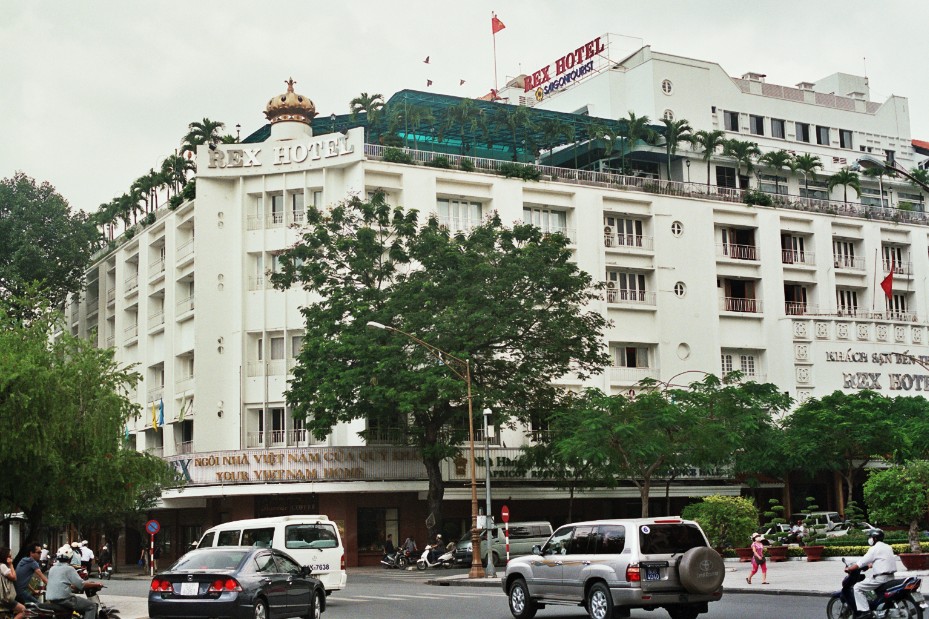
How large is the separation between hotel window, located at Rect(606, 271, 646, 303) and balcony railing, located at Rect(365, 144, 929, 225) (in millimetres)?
4880

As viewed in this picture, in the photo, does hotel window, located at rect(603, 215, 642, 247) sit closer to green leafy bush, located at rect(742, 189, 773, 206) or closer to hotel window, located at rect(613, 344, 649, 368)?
hotel window, located at rect(613, 344, 649, 368)

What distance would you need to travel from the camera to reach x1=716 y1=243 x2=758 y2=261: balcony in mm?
68125

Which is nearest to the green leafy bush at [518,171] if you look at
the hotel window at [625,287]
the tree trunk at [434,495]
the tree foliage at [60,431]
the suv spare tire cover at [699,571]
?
the hotel window at [625,287]

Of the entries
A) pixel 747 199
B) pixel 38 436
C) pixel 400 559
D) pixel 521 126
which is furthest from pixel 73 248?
pixel 38 436

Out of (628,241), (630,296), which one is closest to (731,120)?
(628,241)

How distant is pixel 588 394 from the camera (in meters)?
52.1

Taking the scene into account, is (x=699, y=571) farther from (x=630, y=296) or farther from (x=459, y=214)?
(x=630, y=296)

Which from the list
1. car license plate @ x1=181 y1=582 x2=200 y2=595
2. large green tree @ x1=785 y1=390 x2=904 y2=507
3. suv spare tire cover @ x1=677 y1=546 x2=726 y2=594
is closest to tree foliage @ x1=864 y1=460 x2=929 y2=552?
suv spare tire cover @ x1=677 y1=546 x2=726 y2=594

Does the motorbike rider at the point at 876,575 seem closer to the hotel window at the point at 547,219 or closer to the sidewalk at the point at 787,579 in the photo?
the sidewalk at the point at 787,579

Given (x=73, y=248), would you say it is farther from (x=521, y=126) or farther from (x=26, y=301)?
(x=26, y=301)

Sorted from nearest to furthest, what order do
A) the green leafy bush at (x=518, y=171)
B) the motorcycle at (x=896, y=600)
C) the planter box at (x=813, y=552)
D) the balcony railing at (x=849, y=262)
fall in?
the motorcycle at (x=896, y=600)
the planter box at (x=813, y=552)
the green leafy bush at (x=518, y=171)
the balcony railing at (x=849, y=262)

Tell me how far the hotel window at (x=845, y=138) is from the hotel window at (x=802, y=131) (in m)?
2.78

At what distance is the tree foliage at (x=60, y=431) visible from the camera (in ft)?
90.8

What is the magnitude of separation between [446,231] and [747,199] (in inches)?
986
